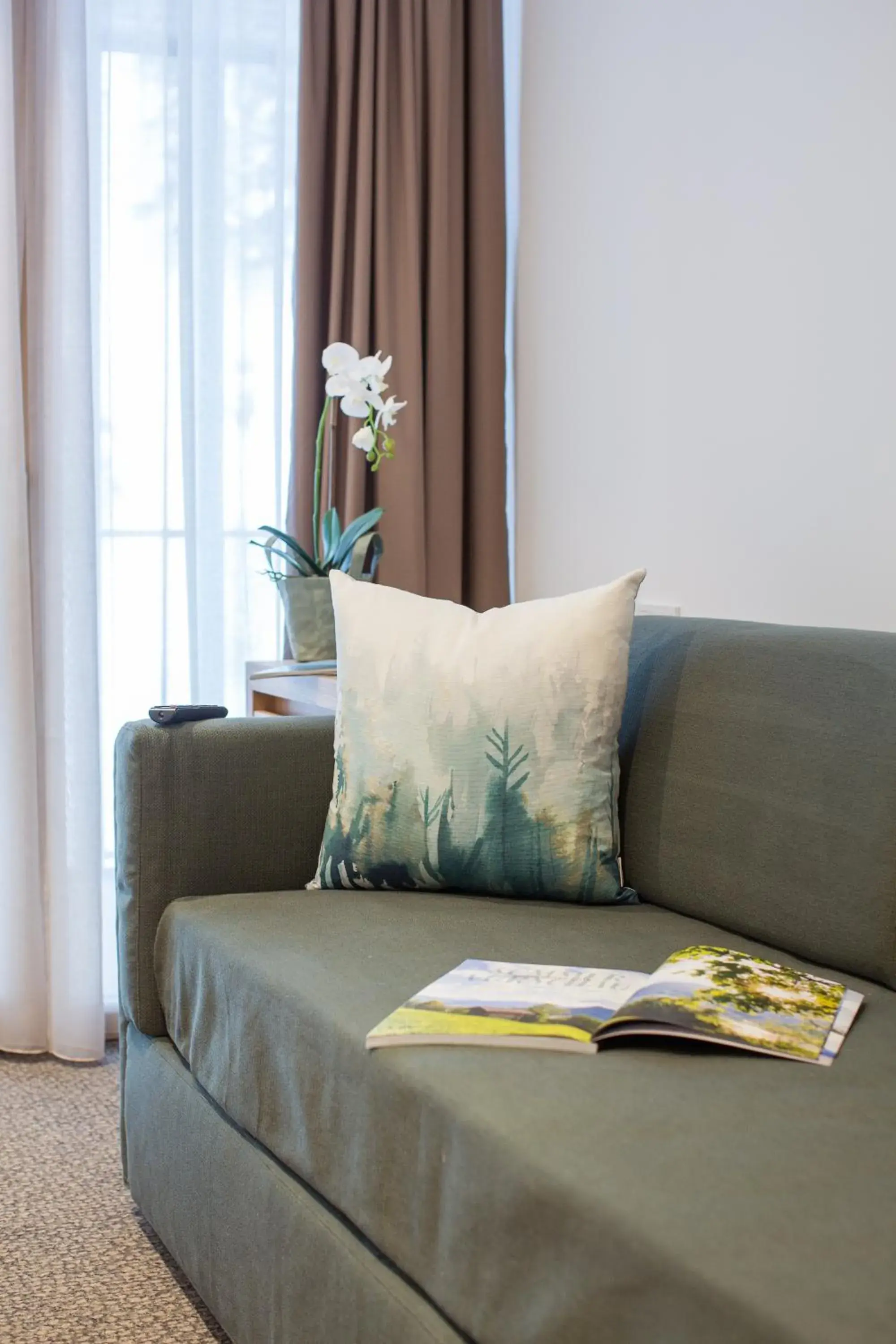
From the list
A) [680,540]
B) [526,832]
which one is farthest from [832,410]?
[526,832]

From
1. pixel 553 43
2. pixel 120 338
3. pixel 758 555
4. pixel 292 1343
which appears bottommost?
pixel 292 1343

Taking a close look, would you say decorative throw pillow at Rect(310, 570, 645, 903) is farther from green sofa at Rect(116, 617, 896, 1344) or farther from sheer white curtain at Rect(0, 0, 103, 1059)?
sheer white curtain at Rect(0, 0, 103, 1059)

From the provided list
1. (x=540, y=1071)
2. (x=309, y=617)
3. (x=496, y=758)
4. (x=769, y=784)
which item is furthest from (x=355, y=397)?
(x=540, y=1071)

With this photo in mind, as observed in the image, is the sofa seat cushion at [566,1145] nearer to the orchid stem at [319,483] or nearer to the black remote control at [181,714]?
the black remote control at [181,714]

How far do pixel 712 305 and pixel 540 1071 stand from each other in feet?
5.20

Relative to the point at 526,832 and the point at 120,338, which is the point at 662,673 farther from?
the point at 120,338

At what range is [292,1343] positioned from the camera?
53.4 inches

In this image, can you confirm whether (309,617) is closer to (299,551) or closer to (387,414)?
(299,551)

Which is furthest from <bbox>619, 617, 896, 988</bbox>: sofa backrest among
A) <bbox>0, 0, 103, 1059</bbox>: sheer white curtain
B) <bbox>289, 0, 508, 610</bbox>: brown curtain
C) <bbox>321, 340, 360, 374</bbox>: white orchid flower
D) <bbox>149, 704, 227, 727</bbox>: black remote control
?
<bbox>0, 0, 103, 1059</bbox>: sheer white curtain

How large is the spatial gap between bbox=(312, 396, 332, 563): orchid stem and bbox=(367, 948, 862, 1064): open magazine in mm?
1460

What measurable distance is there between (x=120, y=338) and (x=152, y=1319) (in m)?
1.80

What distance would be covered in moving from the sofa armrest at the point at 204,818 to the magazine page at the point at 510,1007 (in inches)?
21.8

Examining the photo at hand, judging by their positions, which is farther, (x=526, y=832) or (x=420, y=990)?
(x=526, y=832)

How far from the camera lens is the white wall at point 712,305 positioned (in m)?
1.99
